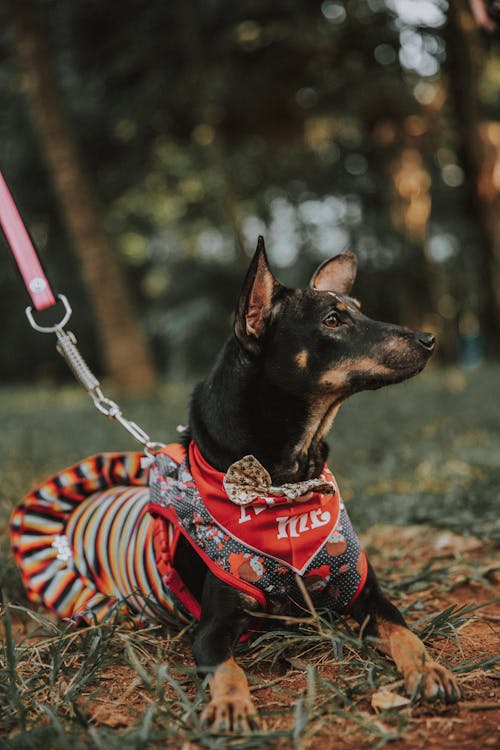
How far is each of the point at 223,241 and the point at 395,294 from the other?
547 cm

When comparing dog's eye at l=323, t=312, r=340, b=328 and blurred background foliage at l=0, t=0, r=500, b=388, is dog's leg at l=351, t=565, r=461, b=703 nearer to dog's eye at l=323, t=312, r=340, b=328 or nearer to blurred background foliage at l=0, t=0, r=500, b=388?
dog's eye at l=323, t=312, r=340, b=328

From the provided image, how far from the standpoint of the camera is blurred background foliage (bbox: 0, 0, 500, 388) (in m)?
11.3

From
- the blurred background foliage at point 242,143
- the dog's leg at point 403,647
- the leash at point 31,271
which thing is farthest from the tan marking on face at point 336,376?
the blurred background foliage at point 242,143

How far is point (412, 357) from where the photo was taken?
2.64 metres

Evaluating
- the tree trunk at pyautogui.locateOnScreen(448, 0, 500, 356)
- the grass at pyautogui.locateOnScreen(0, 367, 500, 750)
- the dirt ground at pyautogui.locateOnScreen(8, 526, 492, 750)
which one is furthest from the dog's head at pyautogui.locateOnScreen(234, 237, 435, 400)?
the tree trunk at pyautogui.locateOnScreen(448, 0, 500, 356)

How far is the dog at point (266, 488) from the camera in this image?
7.92ft

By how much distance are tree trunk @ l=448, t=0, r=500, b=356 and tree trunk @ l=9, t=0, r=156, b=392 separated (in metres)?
6.15

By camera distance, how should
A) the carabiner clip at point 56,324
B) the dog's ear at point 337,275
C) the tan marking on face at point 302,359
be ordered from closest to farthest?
the tan marking on face at point 302,359 → the carabiner clip at point 56,324 → the dog's ear at point 337,275

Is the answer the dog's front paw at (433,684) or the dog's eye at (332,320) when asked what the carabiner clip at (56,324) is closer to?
the dog's eye at (332,320)

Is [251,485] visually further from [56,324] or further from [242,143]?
[242,143]

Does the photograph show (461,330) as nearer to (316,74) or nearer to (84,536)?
(316,74)

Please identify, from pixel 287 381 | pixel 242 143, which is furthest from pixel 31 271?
pixel 242 143

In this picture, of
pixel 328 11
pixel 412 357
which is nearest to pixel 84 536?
pixel 412 357

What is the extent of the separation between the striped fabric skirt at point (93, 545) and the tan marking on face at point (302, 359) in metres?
0.91
